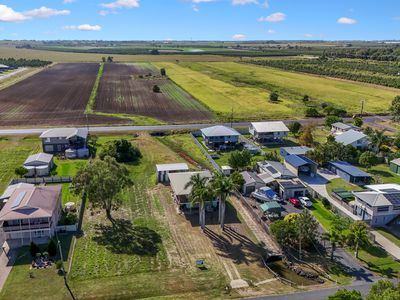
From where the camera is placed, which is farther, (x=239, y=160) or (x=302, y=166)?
(x=302, y=166)

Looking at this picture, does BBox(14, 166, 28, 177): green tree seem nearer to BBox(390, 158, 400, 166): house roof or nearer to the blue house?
the blue house

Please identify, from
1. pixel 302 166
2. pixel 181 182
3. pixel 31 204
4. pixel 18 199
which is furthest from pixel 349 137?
pixel 18 199

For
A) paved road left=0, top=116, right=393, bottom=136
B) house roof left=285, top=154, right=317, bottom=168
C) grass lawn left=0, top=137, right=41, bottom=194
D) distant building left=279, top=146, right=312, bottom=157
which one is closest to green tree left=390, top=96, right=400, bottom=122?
paved road left=0, top=116, right=393, bottom=136

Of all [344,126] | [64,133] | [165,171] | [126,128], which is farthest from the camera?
[126,128]

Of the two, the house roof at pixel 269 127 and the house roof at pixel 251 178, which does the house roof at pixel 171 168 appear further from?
the house roof at pixel 269 127

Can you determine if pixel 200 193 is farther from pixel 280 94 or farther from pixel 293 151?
pixel 280 94

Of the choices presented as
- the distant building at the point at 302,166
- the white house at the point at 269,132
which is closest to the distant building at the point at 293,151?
the distant building at the point at 302,166
